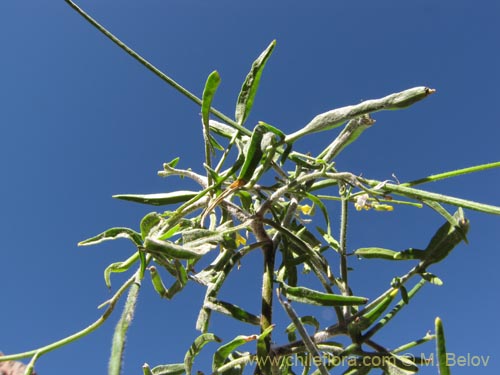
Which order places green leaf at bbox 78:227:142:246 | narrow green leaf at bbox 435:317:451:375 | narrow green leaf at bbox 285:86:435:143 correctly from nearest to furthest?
narrow green leaf at bbox 435:317:451:375, narrow green leaf at bbox 285:86:435:143, green leaf at bbox 78:227:142:246

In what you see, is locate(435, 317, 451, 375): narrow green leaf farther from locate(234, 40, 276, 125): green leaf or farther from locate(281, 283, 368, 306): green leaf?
locate(234, 40, 276, 125): green leaf

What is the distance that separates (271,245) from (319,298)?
0.50 ft

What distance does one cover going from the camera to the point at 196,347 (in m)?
0.73

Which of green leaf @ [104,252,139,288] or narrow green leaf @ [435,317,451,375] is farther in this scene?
green leaf @ [104,252,139,288]

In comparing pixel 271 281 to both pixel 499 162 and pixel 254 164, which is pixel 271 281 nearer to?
pixel 254 164

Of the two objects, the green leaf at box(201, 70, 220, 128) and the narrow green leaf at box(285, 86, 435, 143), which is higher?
the green leaf at box(201, 70, 220, 128)

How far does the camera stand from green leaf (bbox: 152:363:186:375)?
0.81 m

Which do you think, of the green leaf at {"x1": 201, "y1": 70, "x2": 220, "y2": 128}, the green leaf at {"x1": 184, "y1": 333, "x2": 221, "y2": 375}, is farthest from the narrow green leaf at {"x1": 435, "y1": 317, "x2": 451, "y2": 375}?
the green leaf at {"x1": 201, "y1": 70, "x2": 220, "y2": 128}

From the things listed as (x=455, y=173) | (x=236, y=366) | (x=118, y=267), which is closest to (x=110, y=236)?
(x=118, y=267)

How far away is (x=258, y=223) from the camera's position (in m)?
0.77

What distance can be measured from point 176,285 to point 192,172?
0.69 feet

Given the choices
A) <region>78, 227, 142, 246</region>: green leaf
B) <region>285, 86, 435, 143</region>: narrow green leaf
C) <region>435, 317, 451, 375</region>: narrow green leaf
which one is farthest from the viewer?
<region>78, 227, 142, 246</region>: green leaf

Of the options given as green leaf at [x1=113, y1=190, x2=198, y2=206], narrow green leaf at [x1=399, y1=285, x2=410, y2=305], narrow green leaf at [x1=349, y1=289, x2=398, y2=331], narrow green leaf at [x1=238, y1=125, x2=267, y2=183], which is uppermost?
green leaf at [x1=113, y1=190, x2=198, y2=206]

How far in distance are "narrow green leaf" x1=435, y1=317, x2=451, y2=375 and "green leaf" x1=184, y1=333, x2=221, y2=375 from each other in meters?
0.33
